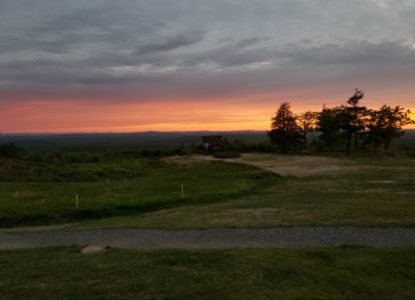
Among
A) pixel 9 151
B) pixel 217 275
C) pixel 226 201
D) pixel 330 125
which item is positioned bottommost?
pixel 226 201

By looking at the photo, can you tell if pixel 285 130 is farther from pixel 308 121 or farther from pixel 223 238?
pixel 223 238

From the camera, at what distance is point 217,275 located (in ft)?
28.8

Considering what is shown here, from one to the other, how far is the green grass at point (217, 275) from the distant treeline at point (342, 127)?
61.7m

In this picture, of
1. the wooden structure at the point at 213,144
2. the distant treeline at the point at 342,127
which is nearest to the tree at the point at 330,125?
the distant treeline at the point at 342,127

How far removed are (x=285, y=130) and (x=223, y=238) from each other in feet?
198

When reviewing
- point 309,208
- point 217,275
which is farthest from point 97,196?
point 217,275

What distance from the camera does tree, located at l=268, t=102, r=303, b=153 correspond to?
73312mm

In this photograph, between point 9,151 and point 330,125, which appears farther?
point 330,125

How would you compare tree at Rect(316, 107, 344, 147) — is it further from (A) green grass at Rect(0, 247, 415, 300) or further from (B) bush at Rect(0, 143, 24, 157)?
(A) green grass at Rect(0, 247, 415, 300)

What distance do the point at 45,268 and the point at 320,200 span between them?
16578mm

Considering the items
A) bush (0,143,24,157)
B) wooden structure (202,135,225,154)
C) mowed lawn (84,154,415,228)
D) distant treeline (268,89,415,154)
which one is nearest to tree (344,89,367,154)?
distant treeline (268,89,415,154)

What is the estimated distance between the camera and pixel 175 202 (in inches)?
1034

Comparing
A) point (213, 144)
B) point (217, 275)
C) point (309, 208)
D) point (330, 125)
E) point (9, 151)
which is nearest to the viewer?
point (217, 275)

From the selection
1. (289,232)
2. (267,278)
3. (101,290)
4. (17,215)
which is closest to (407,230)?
(289,232)
